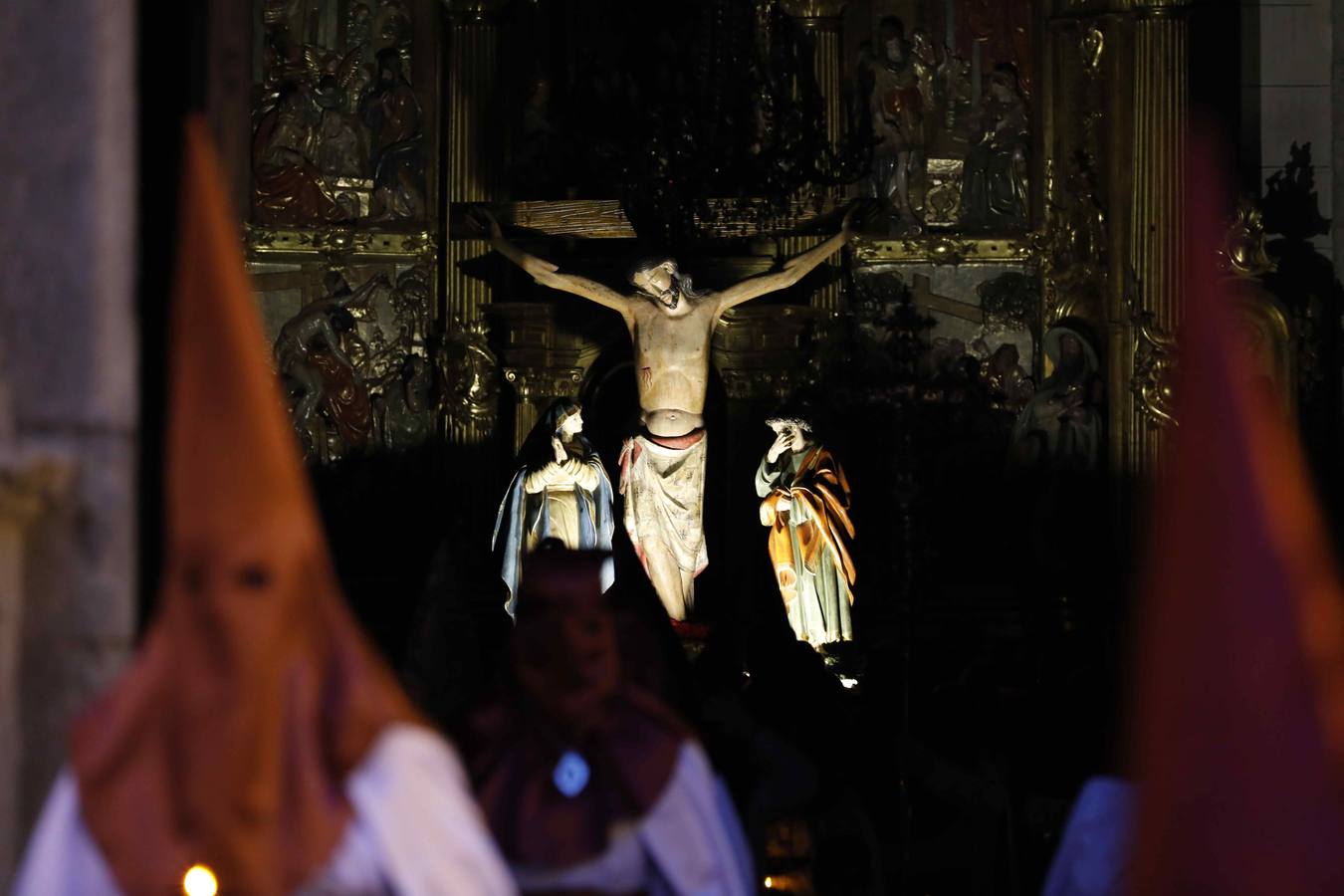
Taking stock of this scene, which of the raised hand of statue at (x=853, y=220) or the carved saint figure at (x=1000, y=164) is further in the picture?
the carved saint figure at (x=1000, y=164)

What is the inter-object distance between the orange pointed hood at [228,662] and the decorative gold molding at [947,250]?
38.2ft

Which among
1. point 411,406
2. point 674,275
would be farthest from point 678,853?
point 411,406

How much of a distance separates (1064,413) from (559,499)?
3455mm

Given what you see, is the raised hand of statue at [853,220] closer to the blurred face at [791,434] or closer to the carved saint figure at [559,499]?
the blurred face at [791,434]

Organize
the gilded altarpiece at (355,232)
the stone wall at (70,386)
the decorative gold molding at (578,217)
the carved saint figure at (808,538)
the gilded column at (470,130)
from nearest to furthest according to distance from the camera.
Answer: the stone wall at (70,386), the carved saint figure at (808,538), the decorative gold molding at (578,217), the gilded altarpiece at (355,232), the gilded column at (470,130)

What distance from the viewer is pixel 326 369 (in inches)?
604

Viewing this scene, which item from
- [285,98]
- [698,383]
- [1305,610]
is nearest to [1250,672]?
[1305,610]

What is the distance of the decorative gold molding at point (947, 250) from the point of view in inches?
608

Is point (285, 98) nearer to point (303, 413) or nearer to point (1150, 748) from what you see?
point (303, 413)

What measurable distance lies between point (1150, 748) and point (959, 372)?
11583 mm

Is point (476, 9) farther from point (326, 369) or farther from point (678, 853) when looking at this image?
point (678, 853)

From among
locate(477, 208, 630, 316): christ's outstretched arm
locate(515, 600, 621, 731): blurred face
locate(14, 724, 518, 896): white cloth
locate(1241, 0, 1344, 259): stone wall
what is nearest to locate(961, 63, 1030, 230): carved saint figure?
locate(1241, 0, 1344, 259): stone wall

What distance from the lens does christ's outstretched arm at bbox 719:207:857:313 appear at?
14.3 metres

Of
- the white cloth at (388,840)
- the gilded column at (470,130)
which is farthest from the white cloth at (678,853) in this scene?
the gilded column at (470,130)
